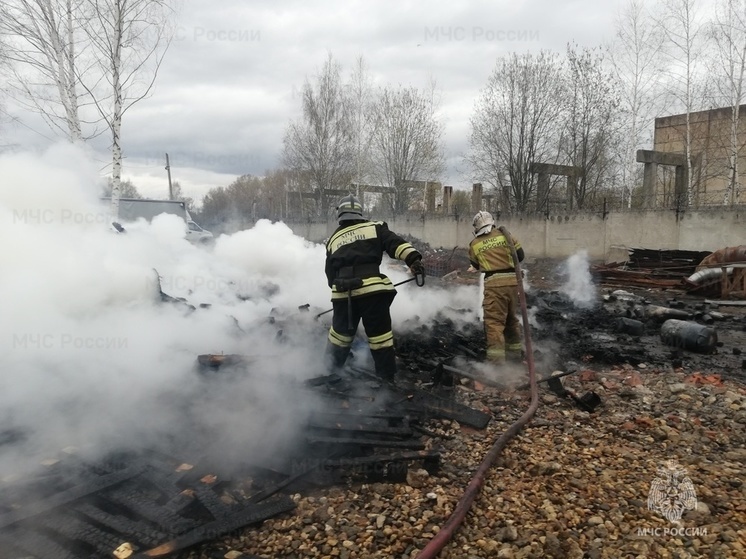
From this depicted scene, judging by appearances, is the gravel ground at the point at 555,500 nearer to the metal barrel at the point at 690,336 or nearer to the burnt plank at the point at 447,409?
the burnt plank at the point at 447,409

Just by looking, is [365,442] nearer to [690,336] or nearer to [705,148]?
[690,336]

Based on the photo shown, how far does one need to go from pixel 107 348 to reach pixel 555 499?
386 cm

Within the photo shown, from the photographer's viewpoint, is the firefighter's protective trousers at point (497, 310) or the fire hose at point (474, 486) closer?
the fire hose at point (474, 486)

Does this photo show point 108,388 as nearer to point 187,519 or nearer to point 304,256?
point 187,519

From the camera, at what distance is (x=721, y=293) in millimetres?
10367

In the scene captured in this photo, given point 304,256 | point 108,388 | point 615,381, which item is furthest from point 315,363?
point 304,256

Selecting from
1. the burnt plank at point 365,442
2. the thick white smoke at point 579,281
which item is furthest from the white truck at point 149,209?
the burnt plank at point 365,442

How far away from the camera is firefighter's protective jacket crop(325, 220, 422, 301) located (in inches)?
179

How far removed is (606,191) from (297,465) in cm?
2059

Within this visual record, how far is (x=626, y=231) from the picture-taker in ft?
49.2

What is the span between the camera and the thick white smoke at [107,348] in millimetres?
3520

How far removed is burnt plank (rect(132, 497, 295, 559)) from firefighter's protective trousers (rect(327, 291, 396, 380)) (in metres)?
1.96

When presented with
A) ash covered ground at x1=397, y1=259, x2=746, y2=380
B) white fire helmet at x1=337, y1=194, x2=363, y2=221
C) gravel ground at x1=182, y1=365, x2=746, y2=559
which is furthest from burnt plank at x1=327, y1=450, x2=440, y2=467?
white fire helmet at x1=337, y1=194, x2=363, y2=221

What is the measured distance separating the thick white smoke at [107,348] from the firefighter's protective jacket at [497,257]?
2.13 m
